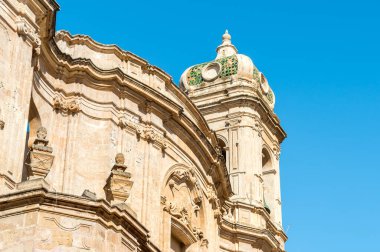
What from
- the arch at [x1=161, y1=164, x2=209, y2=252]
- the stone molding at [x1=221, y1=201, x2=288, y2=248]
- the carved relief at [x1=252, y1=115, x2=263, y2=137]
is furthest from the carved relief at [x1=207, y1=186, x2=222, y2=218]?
the carved relief at [x1=252, y1=115, x2=263, y2=137]

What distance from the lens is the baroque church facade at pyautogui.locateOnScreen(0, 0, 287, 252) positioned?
58.1 ft

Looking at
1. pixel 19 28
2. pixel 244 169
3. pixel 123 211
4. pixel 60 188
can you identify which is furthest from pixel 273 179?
pixel 123 211

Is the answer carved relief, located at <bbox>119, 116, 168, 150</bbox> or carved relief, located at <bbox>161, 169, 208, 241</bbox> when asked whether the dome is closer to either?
carved relief, located at <bbox>161, 169, 208, 241</bbox>

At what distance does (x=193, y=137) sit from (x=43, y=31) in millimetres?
7290

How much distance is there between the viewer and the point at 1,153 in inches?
816

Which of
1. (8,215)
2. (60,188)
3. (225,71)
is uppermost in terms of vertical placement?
(225,71)

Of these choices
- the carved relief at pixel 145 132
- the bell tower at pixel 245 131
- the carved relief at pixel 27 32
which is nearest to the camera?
the carved relief at pixel 27 32

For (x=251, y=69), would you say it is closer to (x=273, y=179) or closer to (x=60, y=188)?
(x=273, y=179)

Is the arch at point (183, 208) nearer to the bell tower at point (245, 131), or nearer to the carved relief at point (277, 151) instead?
the bell tower at point (245, 131)

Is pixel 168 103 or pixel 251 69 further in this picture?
pixel 251 69

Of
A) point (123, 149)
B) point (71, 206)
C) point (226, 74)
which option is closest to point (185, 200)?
point (123, 149)

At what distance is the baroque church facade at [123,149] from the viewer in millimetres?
17703

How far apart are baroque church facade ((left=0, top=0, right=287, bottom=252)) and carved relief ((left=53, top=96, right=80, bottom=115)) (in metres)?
0.03

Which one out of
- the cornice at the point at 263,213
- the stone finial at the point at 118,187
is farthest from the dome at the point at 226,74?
the stone finial at the point at 118,187
